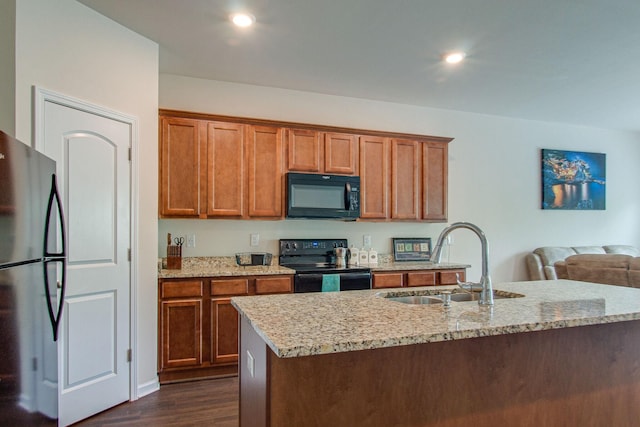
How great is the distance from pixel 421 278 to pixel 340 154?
151 cm

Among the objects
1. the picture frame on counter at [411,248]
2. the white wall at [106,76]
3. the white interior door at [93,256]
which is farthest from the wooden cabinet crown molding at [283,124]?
the picture frame on counter at [411,248]

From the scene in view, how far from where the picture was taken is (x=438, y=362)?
5.28 feet

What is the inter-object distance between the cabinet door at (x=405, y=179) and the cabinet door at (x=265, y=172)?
1245mm

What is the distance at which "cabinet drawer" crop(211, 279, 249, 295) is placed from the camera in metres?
3.33

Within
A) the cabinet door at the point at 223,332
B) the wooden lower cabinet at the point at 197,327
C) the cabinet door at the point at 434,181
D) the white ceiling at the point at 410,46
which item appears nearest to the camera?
the white ceiling at the point at 410,46

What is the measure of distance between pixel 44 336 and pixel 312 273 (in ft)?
7.10

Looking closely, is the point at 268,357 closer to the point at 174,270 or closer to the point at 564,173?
the point at 174,270

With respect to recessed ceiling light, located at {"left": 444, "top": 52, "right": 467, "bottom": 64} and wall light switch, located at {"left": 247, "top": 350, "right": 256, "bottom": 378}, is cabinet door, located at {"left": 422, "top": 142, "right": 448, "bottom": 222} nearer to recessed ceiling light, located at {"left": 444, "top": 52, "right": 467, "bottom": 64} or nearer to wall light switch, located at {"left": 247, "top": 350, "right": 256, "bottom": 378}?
recessed ceiling light, located at {"left": 444, "top": 52, "right": 467, "bottom": 64}

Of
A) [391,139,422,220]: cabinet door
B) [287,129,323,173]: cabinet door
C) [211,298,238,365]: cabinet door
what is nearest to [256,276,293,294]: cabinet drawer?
[211,298,238,365]: cabinet door

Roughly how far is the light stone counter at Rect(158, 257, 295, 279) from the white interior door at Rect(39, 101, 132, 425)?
455 millimetres

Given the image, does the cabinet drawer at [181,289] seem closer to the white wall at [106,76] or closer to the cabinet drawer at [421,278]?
the white wall at [106,76]

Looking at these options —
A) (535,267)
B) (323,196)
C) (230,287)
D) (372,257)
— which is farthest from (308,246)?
(535,267)

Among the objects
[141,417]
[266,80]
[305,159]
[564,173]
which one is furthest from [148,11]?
[564,173]

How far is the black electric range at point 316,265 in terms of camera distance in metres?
3.55
